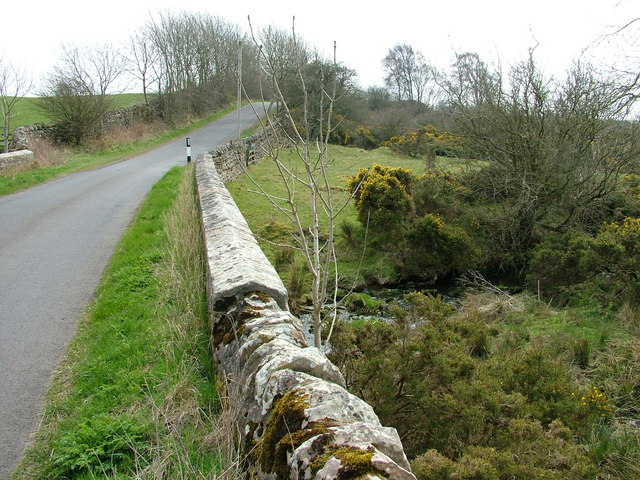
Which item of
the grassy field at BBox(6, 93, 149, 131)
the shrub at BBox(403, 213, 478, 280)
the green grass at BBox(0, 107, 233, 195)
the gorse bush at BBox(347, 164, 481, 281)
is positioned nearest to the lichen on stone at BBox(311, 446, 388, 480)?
the gorse bush at BBox(347, 164, 481, 281)

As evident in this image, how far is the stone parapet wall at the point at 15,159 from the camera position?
16625 mm

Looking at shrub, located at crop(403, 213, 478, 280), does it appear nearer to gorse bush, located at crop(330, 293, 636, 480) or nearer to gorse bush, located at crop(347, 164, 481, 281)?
gorse bush, located at crop(347, 164, 481, 281)

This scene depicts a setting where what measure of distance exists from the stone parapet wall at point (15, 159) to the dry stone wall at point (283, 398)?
15380 mm

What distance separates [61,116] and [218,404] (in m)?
25.4

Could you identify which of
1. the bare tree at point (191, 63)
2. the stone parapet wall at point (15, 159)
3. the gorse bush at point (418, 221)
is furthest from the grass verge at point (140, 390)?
the bare tree at point (191, 63)

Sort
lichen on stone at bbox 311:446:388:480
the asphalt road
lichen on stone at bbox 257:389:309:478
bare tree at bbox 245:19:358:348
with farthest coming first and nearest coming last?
1. bare tree at bbox 245:19:358:348
2. the asphalt road
3. lichen on stone at bbox 257:389:309:478
4. lichen on stone at bbox 311:446:388:480

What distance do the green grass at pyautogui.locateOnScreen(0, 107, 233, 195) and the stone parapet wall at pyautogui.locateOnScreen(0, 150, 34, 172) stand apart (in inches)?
23.1

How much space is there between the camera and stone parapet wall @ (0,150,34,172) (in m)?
16.6

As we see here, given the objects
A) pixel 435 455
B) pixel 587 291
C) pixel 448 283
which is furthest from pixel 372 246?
pixel 435 455

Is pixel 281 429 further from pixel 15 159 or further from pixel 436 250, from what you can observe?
pixel 15 159

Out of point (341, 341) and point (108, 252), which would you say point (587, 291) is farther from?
point (108, 252)

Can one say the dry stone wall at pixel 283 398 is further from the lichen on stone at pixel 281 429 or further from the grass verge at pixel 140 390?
the grass verge at pixel 140 390

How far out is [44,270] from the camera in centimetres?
725

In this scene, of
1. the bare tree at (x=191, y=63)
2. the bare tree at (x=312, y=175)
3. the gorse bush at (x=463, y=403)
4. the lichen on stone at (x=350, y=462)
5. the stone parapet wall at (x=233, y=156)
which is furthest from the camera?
the bare tree at (x=191, y=63)
